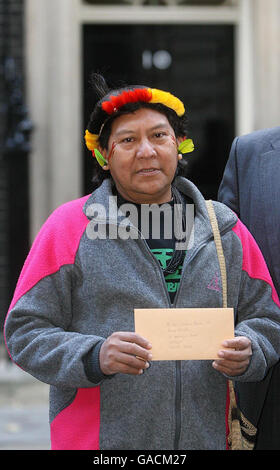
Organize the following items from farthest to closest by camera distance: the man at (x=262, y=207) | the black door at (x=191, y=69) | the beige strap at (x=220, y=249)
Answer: the black door at (x=191, y=69)
the man at (x=262, y=207)
the beige strap at (x=220, y=249)

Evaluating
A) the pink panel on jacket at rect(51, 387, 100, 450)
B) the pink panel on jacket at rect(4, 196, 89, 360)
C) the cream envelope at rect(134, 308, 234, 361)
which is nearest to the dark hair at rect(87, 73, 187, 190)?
the pink panel on jacket at rect(4, 196, 89, 360)

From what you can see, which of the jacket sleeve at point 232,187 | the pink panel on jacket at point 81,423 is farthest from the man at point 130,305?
the jacket sleeve at point 232,187

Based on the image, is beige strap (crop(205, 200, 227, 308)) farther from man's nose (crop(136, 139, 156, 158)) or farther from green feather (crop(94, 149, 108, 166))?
green feather (crop(94, 149, 108, 166))

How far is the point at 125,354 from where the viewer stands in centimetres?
207

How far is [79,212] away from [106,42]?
5.27 m

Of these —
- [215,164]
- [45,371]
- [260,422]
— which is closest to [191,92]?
[215,164]

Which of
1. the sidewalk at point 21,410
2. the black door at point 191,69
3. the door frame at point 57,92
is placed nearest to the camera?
the sidewalk at point 21,410

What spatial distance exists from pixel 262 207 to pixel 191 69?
193 inches

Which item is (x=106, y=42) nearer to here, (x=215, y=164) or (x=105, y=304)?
(x=215, y=164)

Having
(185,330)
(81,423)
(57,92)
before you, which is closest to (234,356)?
A: (185,330)

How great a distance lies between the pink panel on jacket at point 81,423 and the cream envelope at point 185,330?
27 cm

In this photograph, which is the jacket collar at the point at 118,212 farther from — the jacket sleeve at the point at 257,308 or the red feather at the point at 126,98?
the red feather at the point at 126,98

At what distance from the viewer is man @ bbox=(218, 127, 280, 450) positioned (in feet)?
8.70

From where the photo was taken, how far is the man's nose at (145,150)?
2.29 metres
